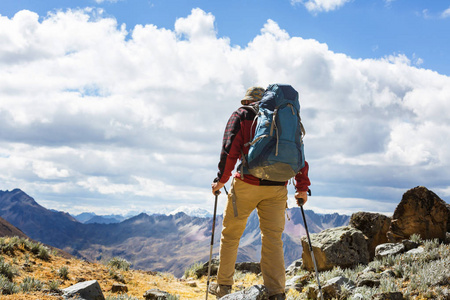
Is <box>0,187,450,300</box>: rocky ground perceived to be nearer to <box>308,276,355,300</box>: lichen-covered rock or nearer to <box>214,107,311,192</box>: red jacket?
<box>308,276,355,300</box>: lichen-covered rock

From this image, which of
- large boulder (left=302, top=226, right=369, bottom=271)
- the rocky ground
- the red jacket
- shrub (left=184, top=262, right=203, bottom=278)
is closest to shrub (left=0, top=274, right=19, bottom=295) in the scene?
the rocky ground

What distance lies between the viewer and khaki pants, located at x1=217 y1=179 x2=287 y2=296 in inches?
229

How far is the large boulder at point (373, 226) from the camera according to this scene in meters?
12.7

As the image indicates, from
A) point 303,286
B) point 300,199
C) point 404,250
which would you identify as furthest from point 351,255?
point 300,199

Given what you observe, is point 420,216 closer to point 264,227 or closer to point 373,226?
point 373,226

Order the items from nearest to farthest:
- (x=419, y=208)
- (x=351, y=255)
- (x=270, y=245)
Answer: (x=270, y=245), (x=351, y=255), (x=419, y=208)

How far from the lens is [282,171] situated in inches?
216

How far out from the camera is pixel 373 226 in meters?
12.7

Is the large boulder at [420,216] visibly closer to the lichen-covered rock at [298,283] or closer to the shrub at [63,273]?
the lichen-covered rock at [298,283]

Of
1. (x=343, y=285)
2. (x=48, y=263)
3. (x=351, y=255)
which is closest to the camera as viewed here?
(x=343, y=285)

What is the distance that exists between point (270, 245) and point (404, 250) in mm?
6334

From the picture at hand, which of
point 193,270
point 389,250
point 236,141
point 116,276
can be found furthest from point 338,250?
point 116,276

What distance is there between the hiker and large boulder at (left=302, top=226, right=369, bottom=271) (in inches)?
191

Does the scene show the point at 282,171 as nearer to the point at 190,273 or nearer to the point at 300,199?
the point at 300,199
